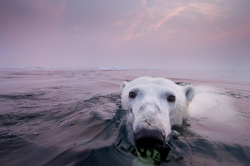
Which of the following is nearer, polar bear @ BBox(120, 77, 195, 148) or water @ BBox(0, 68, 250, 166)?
polar bear @ BBox(120, 77, 195, 148)

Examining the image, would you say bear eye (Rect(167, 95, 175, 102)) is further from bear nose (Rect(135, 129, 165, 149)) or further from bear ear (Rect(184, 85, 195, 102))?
bear nose (Rect(135, 129, 165, 149))

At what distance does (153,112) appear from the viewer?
2.16 metres

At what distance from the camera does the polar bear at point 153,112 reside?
1.80 metres

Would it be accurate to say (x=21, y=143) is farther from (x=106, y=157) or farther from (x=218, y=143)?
(x=218, y=143)

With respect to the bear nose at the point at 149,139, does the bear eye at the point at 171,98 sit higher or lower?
higher

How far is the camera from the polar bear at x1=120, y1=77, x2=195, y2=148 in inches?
71.1

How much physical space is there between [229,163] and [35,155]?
2.88m

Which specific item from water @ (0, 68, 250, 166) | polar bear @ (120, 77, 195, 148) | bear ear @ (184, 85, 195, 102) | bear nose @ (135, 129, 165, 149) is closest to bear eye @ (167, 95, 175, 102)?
polar bear @ (120, 77, 195, 148)

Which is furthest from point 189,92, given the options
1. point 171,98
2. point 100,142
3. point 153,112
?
point 100,142

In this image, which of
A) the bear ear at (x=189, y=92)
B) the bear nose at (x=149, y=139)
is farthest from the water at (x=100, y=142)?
the bear ear at (x=189, y=92)

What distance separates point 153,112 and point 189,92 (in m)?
2.24

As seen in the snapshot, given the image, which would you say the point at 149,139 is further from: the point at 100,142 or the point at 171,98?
the point at 171,98

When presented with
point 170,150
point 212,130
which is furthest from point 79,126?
point 212,130

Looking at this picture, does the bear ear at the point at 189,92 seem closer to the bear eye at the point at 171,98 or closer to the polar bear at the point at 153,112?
the polar bear at the point at 153,112
